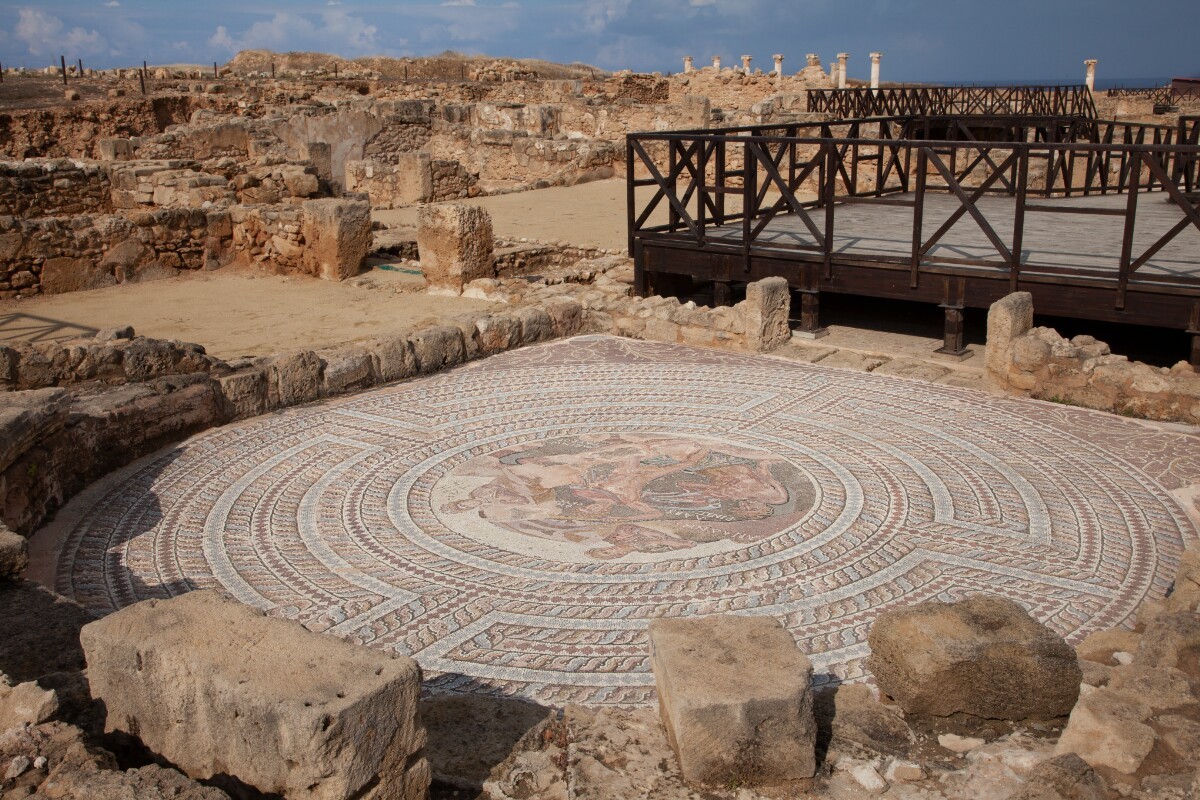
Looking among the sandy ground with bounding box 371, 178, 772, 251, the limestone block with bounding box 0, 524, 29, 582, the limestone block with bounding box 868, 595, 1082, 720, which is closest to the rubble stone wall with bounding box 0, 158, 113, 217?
the sandy ground with bounding box 371, 178, 772, 251

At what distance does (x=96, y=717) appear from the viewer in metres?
3.09

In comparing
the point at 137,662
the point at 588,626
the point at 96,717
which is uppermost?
the point at 137,662

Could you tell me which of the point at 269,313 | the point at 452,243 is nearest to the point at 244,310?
the point at 269,313

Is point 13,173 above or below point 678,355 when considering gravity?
above

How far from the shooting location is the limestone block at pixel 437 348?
820 cm

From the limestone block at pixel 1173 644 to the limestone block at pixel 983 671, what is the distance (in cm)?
34

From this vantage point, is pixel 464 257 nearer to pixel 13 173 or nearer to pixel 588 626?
pixel 13 173

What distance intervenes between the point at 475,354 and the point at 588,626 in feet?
14.7

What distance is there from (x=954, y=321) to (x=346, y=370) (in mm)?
5037

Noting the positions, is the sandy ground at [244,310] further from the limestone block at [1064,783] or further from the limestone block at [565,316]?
the limestone block at [1064,783]

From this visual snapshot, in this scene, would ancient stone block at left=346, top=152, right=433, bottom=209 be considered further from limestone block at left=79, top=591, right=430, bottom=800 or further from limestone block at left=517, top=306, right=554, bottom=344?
limestone block at left=79, top=591, right=430, bottom=800

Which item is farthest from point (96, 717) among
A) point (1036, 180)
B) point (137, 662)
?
point (1036, 180)

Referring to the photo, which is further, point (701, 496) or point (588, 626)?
point (701, 496)

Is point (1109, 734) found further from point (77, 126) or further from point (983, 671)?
point (77, 126)
